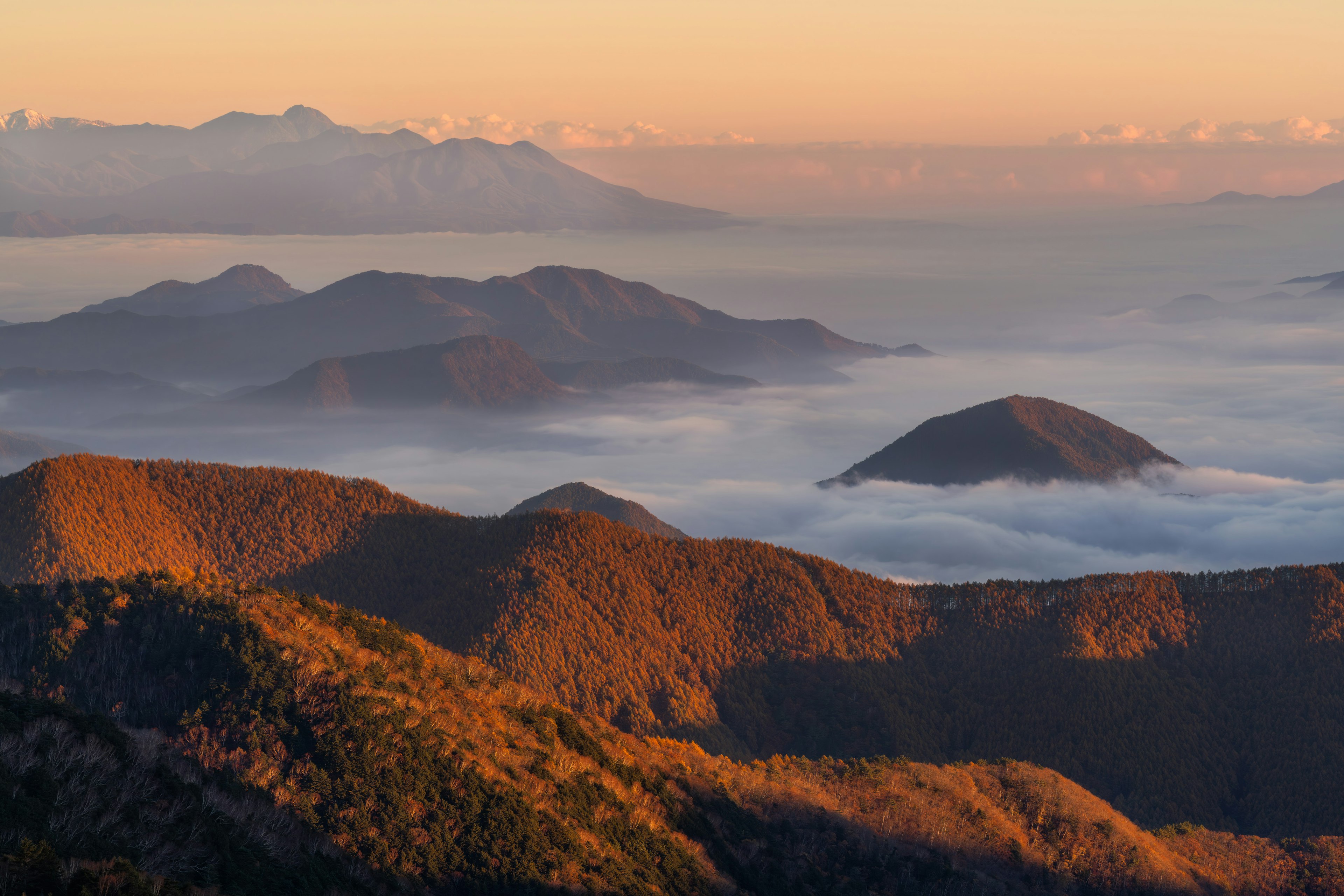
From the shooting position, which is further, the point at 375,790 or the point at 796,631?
the point at 796,631

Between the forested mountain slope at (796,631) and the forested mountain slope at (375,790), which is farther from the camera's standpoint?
the forested mountain slope at (796,631)

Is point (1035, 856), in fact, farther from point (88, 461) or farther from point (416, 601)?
point (88, 461)

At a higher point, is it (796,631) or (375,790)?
(375,790)

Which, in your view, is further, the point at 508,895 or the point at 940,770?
the point at 940,770

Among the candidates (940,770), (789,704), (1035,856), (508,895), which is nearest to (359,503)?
(789,704)

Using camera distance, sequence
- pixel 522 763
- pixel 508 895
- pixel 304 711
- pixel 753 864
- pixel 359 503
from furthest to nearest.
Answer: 1. pixel 359 503
2. pixel 753 864
3. pixel 522 763
4. pixel 304 711
5. pixel 508 895

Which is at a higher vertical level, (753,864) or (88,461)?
(88,461)
